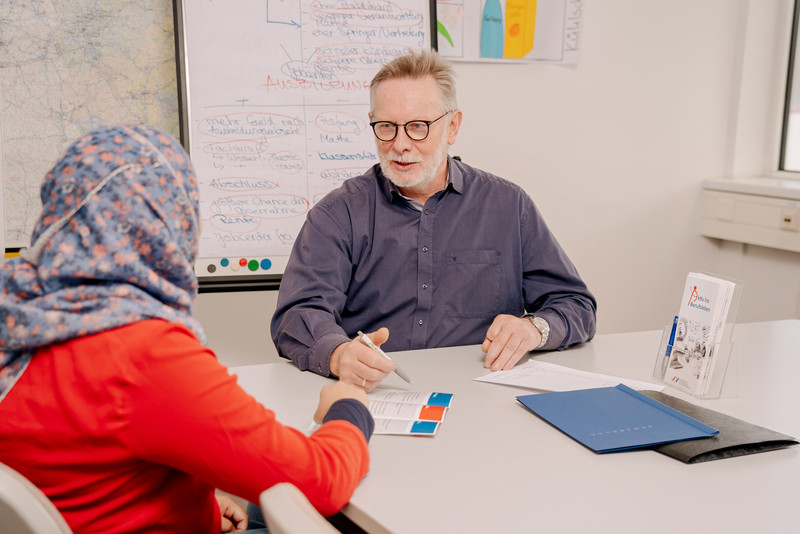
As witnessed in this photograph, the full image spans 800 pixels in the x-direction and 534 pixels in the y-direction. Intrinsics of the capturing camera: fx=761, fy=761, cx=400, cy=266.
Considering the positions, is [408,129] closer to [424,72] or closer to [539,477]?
[424,72]

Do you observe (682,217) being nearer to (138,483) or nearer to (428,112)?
(428,112)

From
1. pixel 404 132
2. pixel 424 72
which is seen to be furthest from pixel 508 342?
pixel 424 72

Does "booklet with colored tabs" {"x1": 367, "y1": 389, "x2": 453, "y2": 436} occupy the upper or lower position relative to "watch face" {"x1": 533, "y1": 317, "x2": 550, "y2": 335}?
lower

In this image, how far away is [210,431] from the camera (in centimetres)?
92

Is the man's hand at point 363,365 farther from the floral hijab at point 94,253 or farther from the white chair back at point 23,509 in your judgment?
the white chair back at point 23,509

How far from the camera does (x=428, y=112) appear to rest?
204 centimetres

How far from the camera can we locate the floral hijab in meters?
0.91

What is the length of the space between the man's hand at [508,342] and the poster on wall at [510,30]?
5.24 feet

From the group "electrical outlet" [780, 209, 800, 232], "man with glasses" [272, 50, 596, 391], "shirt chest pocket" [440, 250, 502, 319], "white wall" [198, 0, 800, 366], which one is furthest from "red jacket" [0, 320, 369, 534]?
"electrical outlet" [780, 209, 800, 232]

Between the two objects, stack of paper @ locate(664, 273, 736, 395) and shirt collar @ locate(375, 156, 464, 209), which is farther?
shirt collar @ locate(375, 156, 464, 209)

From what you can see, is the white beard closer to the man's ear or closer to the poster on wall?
the man's ear

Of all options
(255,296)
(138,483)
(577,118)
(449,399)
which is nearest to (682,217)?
(577,118)

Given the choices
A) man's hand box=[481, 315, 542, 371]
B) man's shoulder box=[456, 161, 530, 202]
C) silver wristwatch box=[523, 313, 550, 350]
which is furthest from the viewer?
man's shoulder box=[456, 161, 530, 202]

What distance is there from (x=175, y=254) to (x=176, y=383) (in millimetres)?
171
